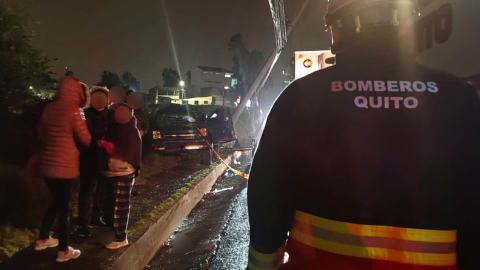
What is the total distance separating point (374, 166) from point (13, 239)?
396 cm

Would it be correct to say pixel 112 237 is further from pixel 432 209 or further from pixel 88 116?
pixel 432 209

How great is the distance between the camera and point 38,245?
3.41 metres

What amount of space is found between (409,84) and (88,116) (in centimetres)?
395

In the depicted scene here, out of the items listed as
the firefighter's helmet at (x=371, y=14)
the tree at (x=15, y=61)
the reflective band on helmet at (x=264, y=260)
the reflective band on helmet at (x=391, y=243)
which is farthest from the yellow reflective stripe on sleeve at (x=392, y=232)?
the tree at (x=15, y=61)

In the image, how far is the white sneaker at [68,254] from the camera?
317cm

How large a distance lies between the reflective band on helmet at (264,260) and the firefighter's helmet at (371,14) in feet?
3.19

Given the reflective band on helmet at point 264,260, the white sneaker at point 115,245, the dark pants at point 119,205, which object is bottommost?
the white sneaker at point 115,245

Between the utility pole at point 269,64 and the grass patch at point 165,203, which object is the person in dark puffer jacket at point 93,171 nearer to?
the grass patch at point 165,203

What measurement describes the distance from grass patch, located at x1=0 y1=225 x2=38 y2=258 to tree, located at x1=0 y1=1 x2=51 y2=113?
10.6 feet

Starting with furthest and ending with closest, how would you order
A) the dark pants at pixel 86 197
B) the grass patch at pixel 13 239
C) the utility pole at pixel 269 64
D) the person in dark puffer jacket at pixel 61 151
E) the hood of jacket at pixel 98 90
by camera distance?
the utility pole at pixel 269 64 → the hood of jacket at pixel 98 90 → the dark pants at pixel 86 197 → the grass patch at pixel 13 239 → the person in dark puffer jacket at pixel 61 151

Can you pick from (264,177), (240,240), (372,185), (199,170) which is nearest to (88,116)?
(240,240)

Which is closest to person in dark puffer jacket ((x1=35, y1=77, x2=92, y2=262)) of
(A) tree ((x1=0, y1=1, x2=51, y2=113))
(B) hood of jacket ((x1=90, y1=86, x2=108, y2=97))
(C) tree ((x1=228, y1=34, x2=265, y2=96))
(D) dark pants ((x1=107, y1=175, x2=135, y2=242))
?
(D) dark pants ((x1=107, y1=175, x2=135, y2=242))

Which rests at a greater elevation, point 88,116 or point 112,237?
point 88,116

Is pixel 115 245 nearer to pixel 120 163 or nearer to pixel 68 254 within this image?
pixel 68 254
